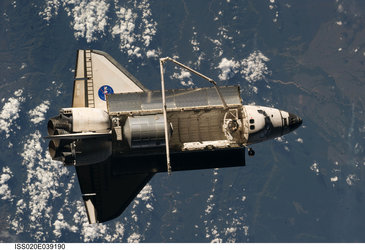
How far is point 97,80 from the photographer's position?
1353 inches

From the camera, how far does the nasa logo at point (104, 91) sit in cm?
3378

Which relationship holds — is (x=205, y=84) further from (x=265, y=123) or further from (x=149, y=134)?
(x=149, y=134)

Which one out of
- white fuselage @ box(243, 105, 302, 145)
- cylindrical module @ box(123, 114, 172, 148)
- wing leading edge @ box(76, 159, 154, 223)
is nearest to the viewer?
cylindrical module @ box(123, 114, 172, 148)

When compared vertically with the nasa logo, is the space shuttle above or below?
below

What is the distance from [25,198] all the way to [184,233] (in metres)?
34.0

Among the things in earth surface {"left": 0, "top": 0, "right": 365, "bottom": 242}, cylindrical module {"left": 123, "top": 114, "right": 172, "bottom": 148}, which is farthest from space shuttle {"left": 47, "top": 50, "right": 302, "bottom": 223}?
earth surface {"left": 0, "top": 0, "right": 365, "bottom": 242}

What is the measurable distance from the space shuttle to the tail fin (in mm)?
118

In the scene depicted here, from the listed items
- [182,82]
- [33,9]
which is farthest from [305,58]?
[33,9]

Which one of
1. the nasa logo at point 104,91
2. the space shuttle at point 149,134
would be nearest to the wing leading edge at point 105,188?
the space shuttle at point 149,134

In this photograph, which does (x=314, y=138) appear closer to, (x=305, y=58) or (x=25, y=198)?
(x=305, y=58)

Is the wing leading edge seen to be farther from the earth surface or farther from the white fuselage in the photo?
the earth surface

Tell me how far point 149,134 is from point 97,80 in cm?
911

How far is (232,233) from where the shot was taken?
87.2 m

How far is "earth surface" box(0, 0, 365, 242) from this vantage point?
71562 millimetres
